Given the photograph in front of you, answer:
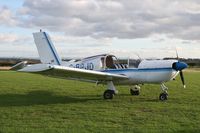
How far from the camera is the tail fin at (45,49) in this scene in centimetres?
1664

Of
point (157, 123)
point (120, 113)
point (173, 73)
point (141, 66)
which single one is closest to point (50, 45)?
point (141, 66)

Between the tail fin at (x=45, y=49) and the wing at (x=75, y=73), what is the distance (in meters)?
2.66

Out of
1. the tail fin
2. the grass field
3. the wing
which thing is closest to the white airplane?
the wing

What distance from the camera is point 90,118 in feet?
30.2

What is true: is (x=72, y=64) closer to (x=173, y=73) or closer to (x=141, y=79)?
(x=141, y=79)

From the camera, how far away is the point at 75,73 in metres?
13.2

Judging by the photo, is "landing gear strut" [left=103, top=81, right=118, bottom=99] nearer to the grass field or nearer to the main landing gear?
the main landing gear

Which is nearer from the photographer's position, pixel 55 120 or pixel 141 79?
pixel 55 120

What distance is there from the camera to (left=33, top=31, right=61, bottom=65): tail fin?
16.6 meters

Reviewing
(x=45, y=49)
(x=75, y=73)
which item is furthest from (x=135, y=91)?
(x=45, y=49)

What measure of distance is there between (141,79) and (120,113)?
4330mm

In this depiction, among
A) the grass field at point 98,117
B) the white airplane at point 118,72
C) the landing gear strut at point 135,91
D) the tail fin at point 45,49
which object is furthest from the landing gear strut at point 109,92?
the tail fin at point 45,49

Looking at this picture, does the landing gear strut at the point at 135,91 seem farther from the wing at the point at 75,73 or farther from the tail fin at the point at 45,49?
the tail fin at the point at 45,49

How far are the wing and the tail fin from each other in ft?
8.72
